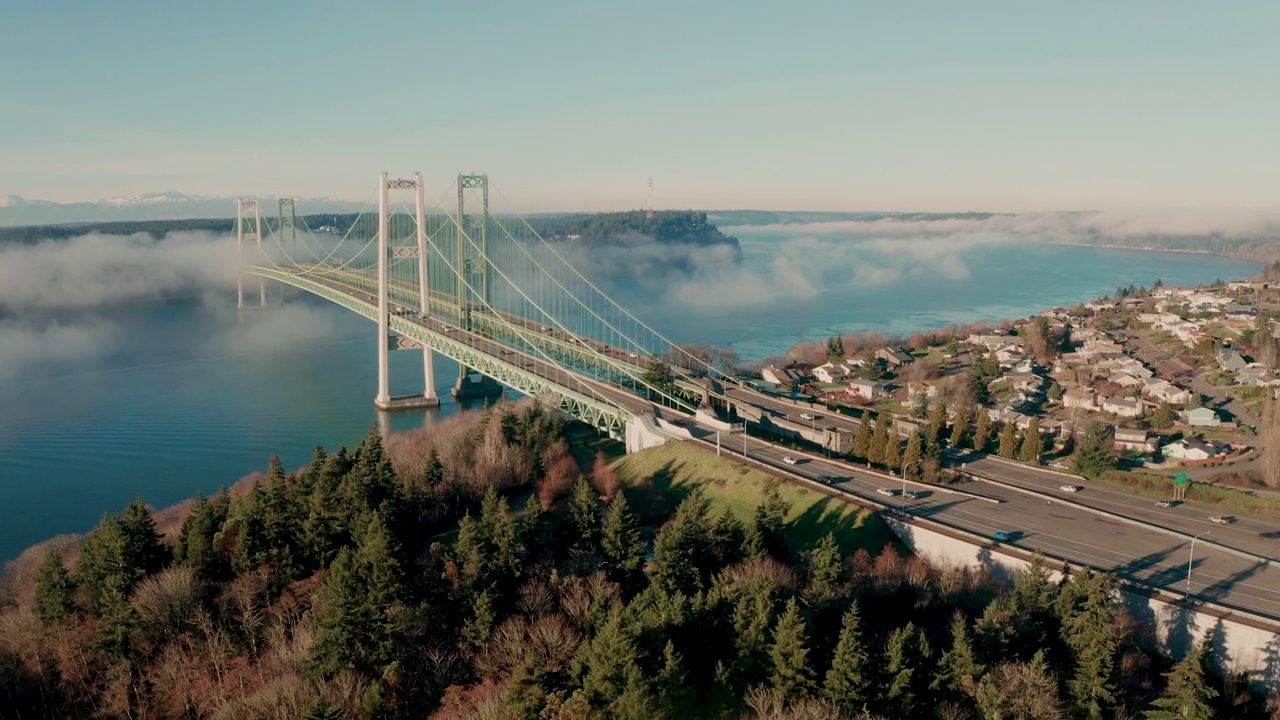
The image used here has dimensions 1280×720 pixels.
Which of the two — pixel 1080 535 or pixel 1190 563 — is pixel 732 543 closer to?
pixel 1080 535

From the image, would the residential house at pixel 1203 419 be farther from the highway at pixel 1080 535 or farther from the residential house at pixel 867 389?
the residential house at pixel 867 389

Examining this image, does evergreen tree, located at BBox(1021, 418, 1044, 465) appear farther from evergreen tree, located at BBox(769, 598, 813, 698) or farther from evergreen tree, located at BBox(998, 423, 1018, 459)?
evergreen tree, located at BBox(769, 598, 813, 698)

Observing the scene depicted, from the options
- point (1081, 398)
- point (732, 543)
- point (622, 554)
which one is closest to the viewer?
point (622, 554)

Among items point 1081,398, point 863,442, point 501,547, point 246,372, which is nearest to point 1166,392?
point 1081,398

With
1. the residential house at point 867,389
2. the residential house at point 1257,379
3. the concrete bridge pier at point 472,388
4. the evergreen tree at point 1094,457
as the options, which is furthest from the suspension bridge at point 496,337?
the residential house at point 1257,379

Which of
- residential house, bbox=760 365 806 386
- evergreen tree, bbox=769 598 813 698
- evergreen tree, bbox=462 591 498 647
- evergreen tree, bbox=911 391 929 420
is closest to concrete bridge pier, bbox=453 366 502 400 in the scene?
residential house, bbox=760 365 806 386

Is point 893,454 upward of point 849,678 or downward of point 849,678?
upward

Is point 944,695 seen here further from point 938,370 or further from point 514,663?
point 938,370
